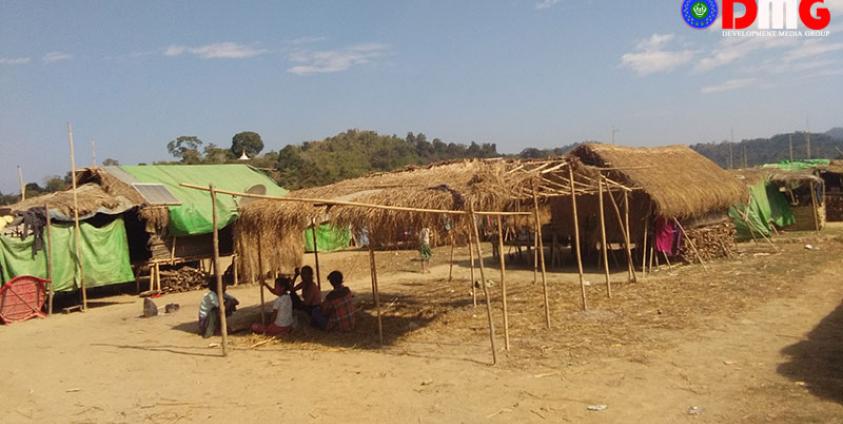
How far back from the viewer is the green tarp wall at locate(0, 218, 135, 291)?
1267 centimetres

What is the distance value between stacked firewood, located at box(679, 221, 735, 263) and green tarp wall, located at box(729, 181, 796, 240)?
8.73 ft

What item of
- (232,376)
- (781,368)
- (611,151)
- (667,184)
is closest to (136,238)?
(232,376)

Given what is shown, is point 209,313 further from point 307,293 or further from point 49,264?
point 49,264

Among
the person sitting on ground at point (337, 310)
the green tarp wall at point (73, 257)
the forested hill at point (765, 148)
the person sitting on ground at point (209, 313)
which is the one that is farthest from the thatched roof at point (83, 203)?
the forested hill at point (765, 148)

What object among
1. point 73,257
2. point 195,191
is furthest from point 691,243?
point 73,257

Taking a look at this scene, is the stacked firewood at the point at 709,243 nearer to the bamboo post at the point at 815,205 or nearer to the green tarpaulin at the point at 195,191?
the bamboo post at the point at 815,205

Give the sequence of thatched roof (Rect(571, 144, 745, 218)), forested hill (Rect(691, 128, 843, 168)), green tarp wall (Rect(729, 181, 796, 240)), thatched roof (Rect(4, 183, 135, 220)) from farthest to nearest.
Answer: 1. forested hill (Rect(691, 128, 843, 168))
2. green tarp wall (Rect(729, 181, 796, 240))
3. thatched roof (Rect(571, 144, 745, 218))
4. thatched roof (Rect(4, 183, 135, 220))

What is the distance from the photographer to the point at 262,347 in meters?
8.95

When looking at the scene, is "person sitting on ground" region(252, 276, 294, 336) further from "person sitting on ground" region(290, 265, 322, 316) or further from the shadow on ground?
the shadow on ground

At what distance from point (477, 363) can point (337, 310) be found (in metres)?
3.00

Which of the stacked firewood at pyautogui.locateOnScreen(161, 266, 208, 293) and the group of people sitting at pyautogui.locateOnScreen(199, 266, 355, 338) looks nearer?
the group of people sitting at pyautogui.locateOnScreen(199, 266, 355, 338)

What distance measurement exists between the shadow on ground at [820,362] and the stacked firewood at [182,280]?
1415 centimetres

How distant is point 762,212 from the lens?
21.2 metres

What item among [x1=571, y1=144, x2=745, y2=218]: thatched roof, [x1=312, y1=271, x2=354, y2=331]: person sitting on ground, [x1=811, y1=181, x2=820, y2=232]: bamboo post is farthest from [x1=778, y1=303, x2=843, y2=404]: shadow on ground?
[x1=811, y1=181, x2=820, y2=232]: bamboo post
